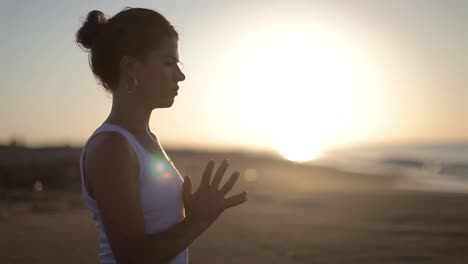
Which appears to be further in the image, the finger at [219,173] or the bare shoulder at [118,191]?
the finger at [219,173]

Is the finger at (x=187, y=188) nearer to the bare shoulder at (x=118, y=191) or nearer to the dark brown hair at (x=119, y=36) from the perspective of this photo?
the bare shoulder at (x=118, y=191)

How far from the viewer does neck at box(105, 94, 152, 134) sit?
2141mm

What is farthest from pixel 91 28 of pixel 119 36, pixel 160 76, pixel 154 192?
pixel 154 192

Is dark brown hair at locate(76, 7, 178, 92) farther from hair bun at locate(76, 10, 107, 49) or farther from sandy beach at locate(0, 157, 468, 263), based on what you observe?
sandy beach at locate(0, 157, 468, 263)

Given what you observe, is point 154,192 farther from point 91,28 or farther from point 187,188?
point 91,28

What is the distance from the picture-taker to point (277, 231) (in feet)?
28.9

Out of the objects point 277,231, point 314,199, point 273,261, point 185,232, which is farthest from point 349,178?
point 185,232

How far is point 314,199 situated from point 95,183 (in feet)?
41.7

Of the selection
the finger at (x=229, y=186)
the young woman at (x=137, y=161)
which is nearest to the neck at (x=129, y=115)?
the young woman at (x=137, y=161)

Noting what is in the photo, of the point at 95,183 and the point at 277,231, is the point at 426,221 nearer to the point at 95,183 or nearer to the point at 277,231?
the point at 277,231

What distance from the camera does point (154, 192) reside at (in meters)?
2.08

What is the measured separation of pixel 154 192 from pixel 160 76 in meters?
0.46

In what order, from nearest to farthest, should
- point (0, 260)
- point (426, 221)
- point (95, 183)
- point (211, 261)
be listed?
1. point (95, 183)
2. point (0, 260)
3. point (211, 261)
4. point (426, 221)

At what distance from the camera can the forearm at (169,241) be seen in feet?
6.59
